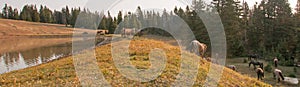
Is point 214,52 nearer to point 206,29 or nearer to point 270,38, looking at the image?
point 206,29

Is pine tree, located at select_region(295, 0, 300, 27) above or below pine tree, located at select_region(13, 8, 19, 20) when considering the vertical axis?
below

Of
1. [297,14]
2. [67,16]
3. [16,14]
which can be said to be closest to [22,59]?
[297,14]

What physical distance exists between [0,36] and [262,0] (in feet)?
222

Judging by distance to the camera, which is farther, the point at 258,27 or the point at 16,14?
the point at 16,14

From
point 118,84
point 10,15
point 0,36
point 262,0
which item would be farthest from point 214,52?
point 10,15

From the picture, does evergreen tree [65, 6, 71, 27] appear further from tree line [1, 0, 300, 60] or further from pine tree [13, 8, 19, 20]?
tree line [1, 0, 300, 60]

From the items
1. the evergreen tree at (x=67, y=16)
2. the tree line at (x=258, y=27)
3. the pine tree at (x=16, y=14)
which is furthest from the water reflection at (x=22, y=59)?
the pine tree at (x=16, y=14)

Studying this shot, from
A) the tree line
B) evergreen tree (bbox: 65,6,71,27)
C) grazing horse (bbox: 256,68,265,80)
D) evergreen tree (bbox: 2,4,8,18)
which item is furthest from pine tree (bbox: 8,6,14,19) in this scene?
grazing horse (bbox: 256,68,265,80)

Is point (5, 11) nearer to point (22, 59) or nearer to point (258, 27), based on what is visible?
point (22, 59)

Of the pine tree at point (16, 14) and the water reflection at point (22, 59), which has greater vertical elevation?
the pine tree at point (16, 14)

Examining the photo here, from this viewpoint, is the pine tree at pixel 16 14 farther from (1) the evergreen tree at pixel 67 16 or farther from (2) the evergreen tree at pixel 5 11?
(1) the evergreen tree at pixel 67 16

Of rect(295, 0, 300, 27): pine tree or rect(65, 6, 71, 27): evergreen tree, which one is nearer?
rect(295, 0, 300, 27): pine tree

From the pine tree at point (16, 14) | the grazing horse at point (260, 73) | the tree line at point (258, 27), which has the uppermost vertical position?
the pine tree at point (16, 14)

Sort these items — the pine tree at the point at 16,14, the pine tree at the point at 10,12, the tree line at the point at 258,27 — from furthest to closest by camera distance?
1. the pine tree at the point at 10,12
2. the pine tree at the point at 16,14
3. the tree line at the point at 258,27
